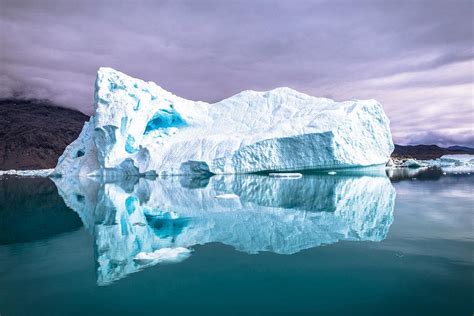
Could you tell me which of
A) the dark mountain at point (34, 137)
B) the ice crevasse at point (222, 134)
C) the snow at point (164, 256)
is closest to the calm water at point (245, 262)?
the snow at point (164, 256)

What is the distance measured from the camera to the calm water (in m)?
3.36

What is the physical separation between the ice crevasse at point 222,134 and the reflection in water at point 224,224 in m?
8.78

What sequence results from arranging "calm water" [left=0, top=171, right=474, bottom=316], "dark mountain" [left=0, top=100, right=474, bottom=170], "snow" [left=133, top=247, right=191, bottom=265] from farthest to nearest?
"dark mountain" [left=0, top=100, right=474, bottom=170] → "snow" [left=133, top=247, right=191, bottom=265] → "calm water" [left=0, top=171, right=474, bottom=316]

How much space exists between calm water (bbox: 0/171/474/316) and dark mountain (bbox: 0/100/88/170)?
80507mm

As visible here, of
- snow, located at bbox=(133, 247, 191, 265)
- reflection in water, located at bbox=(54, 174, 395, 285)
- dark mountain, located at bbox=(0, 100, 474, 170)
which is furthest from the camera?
dark mountain, located at bbox=(0, 100, 474, 170)

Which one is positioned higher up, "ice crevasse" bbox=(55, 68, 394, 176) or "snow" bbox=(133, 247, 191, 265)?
"ice crevasse" bbox=(55, 68, 394, 176)

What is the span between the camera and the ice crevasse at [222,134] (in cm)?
1938

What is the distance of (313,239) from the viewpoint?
5551mm

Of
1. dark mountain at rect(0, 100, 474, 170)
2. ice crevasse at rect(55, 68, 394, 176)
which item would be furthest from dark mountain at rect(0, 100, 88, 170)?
ice crevasse at rect(55, 68, 394, 176)

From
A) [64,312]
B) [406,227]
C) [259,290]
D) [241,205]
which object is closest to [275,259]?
[259,290]

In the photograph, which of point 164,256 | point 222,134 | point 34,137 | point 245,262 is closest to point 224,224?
point 164,256

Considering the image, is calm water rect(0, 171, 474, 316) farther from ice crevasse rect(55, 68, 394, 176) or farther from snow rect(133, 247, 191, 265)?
ice crevasse rect(55, 68, 394, 176)

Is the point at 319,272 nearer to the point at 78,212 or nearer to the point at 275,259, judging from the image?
the point at 275,259

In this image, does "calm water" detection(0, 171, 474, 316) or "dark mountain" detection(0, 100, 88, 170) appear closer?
"calm water" detection(0, 171, 474, 316)
